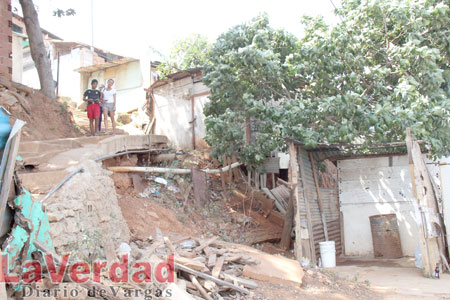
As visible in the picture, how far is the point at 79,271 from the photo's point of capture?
4480mm

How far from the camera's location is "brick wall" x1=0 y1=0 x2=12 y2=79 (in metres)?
9.85

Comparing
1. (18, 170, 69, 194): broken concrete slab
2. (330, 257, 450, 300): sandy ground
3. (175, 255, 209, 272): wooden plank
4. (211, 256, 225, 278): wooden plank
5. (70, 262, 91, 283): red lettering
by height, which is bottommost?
(330, 257, 450, 300): sandy ground

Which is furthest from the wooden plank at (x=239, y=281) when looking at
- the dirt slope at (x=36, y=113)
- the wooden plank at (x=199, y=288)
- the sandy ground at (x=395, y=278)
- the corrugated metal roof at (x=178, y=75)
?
the corrugated metal roof at (x=178, y=75)

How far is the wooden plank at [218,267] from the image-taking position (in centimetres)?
584

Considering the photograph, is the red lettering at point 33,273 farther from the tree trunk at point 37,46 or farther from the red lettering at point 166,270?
the tree trunk at point 37,46

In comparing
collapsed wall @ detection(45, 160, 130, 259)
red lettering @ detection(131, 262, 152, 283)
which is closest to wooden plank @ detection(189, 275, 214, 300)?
red lettering @ detection(131, 262, 152, 283)

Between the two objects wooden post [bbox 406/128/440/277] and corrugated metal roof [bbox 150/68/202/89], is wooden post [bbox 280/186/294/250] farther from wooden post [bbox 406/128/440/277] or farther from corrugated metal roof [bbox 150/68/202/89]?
corrugated metal roof [bbox 150/68/202/89]

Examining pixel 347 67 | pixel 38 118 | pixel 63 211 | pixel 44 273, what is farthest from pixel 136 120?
pixel 44 273

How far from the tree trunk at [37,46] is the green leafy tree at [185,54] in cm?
772

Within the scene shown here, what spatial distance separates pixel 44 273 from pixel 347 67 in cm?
719

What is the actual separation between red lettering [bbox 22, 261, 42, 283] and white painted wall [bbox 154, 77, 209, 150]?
10196mm

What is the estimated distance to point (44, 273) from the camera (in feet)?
13.2

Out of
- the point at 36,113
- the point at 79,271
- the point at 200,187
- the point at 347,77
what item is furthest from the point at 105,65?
the point at 79,271

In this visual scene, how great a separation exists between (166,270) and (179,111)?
9954mm
